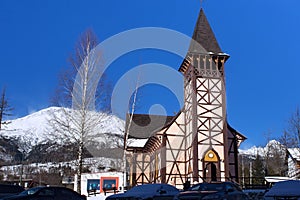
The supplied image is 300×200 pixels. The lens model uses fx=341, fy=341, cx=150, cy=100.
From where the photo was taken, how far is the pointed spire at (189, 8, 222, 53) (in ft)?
104

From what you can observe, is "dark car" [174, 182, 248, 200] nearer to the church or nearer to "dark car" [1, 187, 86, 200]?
"dark car" [1, 187, 86, 200]

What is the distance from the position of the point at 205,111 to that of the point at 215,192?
1765cm

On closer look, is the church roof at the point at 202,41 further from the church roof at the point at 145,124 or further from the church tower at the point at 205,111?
the church roof at the point at 145,124

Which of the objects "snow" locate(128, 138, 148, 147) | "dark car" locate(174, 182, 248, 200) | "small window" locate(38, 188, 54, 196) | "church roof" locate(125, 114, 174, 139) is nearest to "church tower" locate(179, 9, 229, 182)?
"snow" locate(128, 138, 148, 147)

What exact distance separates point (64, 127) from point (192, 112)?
1219cm

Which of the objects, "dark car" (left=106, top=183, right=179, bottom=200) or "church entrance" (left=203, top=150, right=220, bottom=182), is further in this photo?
"church entrance" (left=203, top=150, right=220, bottom=182)

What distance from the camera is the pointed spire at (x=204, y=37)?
104 ft

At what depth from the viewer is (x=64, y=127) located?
2078cm

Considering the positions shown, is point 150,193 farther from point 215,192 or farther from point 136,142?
point 136,142

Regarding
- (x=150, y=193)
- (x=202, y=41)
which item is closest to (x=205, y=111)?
(x=202, y=41)

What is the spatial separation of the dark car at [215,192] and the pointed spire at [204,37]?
64.7 ft

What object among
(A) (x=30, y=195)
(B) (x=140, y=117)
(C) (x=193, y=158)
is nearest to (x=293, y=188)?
(A) (x=30, y=195)

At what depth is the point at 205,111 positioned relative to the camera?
1160 inches

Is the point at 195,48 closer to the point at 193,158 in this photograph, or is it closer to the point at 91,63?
the point at 193,158
